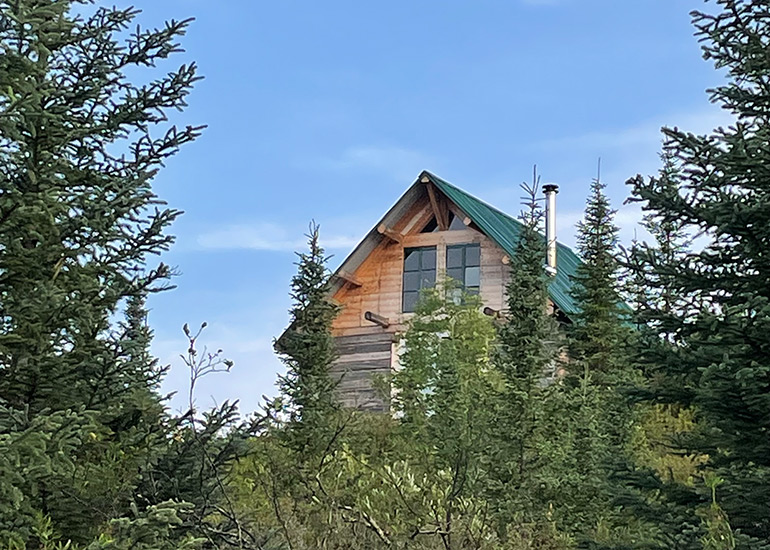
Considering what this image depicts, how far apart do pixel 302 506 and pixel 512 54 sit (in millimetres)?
7185

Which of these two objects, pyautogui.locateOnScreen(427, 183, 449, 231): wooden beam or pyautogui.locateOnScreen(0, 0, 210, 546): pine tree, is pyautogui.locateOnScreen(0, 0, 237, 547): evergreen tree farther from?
pyautogui.locateOnScreen(427, 183, 449, 231): wooden beam

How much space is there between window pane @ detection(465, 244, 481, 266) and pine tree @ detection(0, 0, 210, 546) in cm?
1737

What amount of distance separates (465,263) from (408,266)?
1.42 metres

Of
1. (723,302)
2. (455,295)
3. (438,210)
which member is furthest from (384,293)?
(723,302)

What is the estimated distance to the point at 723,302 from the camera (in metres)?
8.59

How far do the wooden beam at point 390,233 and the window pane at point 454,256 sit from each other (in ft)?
3.98

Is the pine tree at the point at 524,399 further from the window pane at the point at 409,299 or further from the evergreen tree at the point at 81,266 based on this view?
the window pane at the point at 409,299

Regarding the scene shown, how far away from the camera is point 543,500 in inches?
533

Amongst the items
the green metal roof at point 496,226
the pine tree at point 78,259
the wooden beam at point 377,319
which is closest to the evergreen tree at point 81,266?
the pine tree at point 78,259

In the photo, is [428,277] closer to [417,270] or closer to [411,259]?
[417,270]

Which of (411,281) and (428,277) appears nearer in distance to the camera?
(428,277)

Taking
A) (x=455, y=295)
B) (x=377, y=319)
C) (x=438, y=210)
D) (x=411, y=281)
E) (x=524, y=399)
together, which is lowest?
(x=524, y=399)

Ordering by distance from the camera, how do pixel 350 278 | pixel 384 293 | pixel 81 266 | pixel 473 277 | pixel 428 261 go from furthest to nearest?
1. pixel 350 278
2. pixel 384 293
3. pixel 428 261
4. pixel 473 277
5. pixel 81 266

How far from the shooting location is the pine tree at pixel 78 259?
680cm
